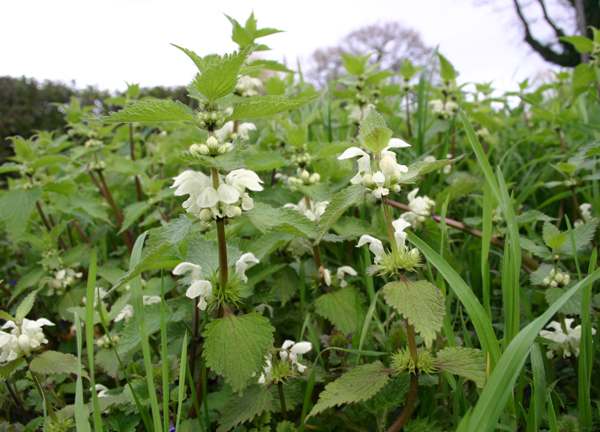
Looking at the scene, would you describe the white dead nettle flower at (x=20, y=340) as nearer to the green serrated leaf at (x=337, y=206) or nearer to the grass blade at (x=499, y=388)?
the green serrated leaf at (x=337, y=206)

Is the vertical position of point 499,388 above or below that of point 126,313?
above

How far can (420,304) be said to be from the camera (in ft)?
3.15

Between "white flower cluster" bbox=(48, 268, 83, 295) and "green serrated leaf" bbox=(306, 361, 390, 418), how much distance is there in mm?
1539

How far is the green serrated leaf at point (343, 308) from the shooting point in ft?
4.80

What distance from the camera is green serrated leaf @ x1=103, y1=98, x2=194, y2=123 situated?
39.6 inches

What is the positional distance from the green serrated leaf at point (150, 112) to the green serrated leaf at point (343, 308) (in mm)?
718

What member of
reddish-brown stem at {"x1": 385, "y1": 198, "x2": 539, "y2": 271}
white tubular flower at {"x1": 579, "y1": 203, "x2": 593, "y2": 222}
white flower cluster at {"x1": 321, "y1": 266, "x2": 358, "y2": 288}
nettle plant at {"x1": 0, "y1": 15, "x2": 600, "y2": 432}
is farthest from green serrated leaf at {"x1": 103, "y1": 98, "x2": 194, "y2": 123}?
white tubular flower at {"x1": 579, "y1": 203, "x2": 593, "y2": 222}

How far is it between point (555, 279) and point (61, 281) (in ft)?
6.30

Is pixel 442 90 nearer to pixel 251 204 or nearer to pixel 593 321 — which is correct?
pixel 593 321

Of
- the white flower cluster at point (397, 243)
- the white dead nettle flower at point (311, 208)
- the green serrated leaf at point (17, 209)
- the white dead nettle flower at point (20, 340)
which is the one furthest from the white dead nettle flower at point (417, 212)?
the green serrated leaf at point (17, 209)

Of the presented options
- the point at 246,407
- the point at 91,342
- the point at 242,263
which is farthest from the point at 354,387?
the point at 91,342

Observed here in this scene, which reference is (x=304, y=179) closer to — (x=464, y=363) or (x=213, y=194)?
(x=213, y=194)

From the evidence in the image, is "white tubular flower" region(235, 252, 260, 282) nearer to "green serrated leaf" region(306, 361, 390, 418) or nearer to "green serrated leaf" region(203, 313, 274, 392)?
"green serrated leaf" region(203, 313, 274, 392)

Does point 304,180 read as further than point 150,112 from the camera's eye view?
Yes
